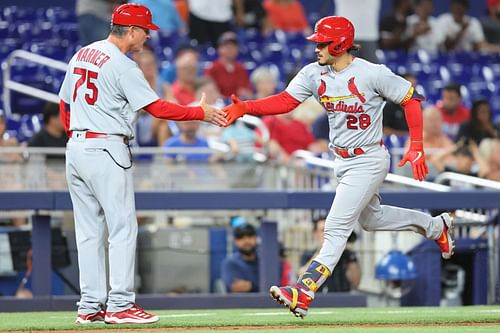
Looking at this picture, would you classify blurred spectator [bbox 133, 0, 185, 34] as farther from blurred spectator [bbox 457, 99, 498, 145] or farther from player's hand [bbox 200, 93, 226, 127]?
player's hand [bbox 200, 93, 226, 127]

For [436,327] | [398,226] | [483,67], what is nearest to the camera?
[436,327]

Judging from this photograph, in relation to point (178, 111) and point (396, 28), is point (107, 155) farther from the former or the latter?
point (396, 28)

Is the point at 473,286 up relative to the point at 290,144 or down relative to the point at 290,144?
down

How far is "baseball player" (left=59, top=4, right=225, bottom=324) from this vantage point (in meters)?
6.66

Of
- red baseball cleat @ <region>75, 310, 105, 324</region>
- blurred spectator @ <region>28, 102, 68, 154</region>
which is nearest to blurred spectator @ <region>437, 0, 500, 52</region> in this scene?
blurred spectator @ <region>28, 102, 68, 154</region>

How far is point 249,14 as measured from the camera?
56.6 ft

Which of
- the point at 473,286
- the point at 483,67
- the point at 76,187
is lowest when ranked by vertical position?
the point at 473,286

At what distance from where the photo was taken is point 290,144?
12.6 m

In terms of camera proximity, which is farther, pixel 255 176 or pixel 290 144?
pixel 290 144

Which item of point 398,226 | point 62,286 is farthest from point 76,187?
point 62,286

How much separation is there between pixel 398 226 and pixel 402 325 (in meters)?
0.83

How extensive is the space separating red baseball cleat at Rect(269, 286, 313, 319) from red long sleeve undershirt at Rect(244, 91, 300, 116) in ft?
3.72

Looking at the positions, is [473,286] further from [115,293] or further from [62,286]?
[115,293]

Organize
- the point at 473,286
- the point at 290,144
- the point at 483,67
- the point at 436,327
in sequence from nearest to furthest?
the point at 436,327 < the point at 473,286 < the point at 290,144 < the point at 483,67
